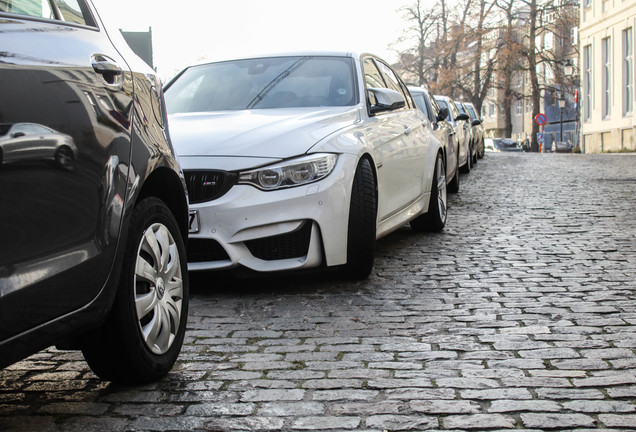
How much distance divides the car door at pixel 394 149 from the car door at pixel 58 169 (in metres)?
3.26

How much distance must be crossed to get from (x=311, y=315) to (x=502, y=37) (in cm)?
4374

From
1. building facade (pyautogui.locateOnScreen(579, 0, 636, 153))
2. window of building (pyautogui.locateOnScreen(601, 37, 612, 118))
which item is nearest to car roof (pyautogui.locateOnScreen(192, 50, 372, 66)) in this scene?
building facade (pyautogui.locateOnScreen(579, 0, 636, 153))

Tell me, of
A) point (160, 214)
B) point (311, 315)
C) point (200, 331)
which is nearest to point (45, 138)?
point (160, 214)

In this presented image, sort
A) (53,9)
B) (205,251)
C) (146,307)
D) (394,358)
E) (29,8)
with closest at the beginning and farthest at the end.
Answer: (29,8)
(53,9)
(146,307)
(394,358)
(205,251)

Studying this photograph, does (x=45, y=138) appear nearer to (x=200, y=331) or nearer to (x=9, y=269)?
(x=9, y=269)

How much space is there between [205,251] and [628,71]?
1287 inches

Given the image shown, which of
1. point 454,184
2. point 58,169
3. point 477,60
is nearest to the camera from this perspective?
point 58,169

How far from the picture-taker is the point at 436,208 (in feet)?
27.5

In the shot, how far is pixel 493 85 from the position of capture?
50438 mm

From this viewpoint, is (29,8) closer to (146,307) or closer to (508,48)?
(146,307)

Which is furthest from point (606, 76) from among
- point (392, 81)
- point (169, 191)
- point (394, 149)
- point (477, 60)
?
point (169, 191)

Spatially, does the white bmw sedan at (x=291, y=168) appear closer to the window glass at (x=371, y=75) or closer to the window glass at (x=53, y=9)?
the window glass at (x=371, y=75)

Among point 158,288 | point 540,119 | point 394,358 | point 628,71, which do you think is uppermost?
point 628,71

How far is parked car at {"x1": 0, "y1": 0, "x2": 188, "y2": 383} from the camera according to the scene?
96.9 inches
